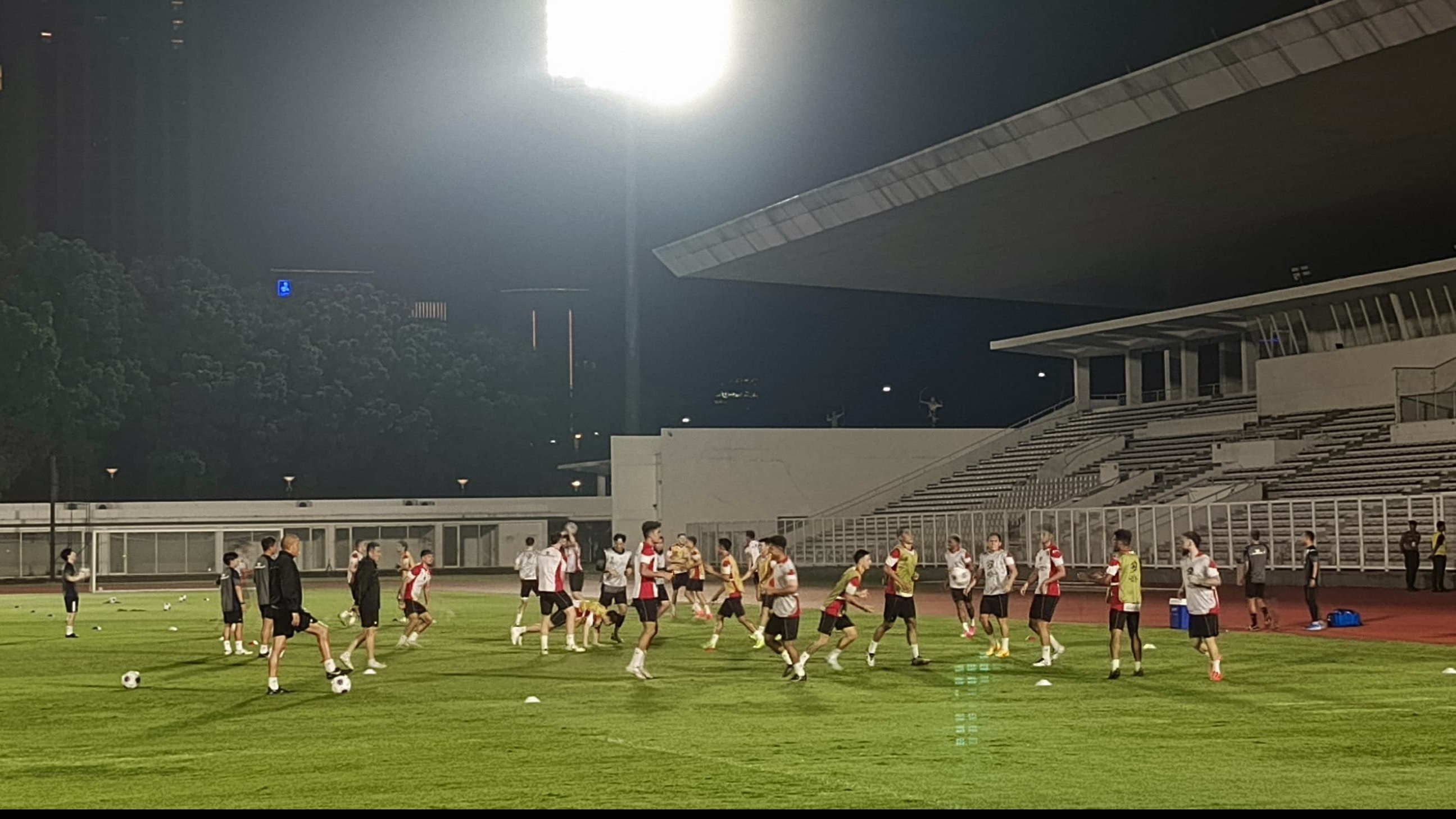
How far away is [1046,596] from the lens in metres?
21.6

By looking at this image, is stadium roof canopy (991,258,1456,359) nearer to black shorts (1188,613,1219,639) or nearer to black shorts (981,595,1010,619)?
black shorts (981,595,1010,619)

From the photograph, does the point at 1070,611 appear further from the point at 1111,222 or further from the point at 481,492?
the point at 481,492

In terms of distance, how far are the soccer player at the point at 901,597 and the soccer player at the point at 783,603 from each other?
2052mm

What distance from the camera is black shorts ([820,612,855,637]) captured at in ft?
65.4

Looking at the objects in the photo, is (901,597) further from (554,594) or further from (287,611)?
(287,611)

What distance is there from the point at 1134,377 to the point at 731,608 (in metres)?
40.6

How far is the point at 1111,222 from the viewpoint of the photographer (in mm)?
51031

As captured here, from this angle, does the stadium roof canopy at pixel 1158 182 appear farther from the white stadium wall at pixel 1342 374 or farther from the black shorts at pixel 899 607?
the black shorts at pixel 899 607

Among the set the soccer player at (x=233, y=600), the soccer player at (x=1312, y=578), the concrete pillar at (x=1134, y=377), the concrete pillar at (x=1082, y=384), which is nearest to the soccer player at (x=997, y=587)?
the soccer player at (x=1312, y=578)

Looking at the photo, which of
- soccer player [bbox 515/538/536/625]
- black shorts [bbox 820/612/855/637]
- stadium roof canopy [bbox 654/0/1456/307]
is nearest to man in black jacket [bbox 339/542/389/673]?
black shorts [bbox 820/612/855/637]

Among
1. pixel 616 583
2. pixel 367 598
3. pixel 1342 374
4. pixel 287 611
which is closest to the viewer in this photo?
pixel 287 611

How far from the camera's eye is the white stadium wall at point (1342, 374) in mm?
47844

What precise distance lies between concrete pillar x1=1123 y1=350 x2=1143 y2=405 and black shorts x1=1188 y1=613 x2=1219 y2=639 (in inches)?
1749


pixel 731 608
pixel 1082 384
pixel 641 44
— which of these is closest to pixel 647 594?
pixel 731 608
